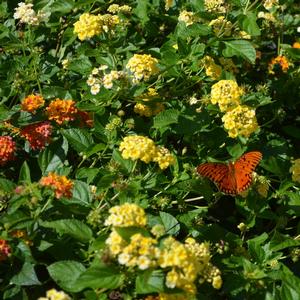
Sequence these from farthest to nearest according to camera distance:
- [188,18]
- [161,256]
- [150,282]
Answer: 1. [188,18]
2. [150,282]
3. [161,256]

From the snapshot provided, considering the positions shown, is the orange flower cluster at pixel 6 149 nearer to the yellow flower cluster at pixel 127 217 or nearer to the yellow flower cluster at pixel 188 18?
the yellow flower cluster at pixel 127 217

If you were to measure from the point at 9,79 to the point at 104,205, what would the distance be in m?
1.14

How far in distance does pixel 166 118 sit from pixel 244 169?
58cm

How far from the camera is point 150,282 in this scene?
2.33 metres

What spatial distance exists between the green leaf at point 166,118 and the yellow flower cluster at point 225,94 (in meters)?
0.27

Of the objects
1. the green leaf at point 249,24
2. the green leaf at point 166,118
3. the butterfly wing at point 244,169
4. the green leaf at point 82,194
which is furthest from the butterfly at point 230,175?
the green leaf at point 249,24

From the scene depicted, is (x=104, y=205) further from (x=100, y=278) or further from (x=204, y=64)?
(x=204, y=64)

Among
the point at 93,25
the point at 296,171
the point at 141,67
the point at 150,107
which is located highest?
the point at 93,25

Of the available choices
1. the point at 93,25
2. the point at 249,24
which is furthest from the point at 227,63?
the point at 93,25

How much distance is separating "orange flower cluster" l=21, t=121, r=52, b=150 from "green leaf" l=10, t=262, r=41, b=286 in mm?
790

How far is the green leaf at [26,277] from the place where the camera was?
2562 mm

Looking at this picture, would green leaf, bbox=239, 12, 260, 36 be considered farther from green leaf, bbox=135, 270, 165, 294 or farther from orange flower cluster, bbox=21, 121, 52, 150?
green leaf, bbox=135, 270, 165, 294

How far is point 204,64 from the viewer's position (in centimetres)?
358

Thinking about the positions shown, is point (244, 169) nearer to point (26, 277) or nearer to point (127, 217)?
point (127, 217)
